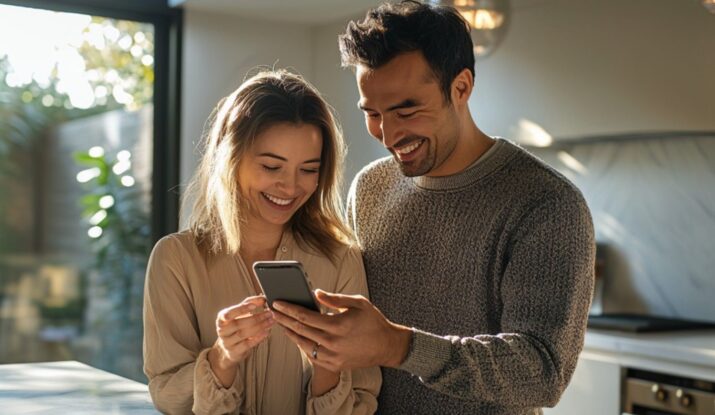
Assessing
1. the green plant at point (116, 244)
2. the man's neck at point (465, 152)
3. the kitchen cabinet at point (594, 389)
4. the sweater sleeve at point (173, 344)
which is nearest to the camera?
the sweater sleeve at point (173, 344)

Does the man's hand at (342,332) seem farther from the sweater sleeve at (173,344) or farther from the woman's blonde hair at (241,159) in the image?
the woman's blonde hair at (241,159)

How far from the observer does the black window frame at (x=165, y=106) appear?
182 inches

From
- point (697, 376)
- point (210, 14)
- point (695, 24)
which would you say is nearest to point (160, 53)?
point (210, 14)

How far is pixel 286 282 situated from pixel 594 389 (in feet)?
6.60

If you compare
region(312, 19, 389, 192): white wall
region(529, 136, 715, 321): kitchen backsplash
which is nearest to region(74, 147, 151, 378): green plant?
region(312, 19, 389, 192): white wall

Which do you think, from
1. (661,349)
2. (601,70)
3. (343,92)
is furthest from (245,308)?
(343,92)

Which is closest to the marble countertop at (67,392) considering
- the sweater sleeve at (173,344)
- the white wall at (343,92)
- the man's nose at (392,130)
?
the sweater sleeve at (173,344)

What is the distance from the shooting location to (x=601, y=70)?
12.0ft

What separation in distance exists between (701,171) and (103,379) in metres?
2.23

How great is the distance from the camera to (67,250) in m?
4.50

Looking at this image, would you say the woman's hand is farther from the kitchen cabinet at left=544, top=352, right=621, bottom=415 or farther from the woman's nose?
the kitchen cabinet at left=544, top=352, right=621, bottom=415

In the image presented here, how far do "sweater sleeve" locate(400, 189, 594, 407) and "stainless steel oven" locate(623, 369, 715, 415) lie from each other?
4.47 ft

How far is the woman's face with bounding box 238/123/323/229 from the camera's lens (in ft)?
6.22

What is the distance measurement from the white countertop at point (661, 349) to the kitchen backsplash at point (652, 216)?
0.30 meters
